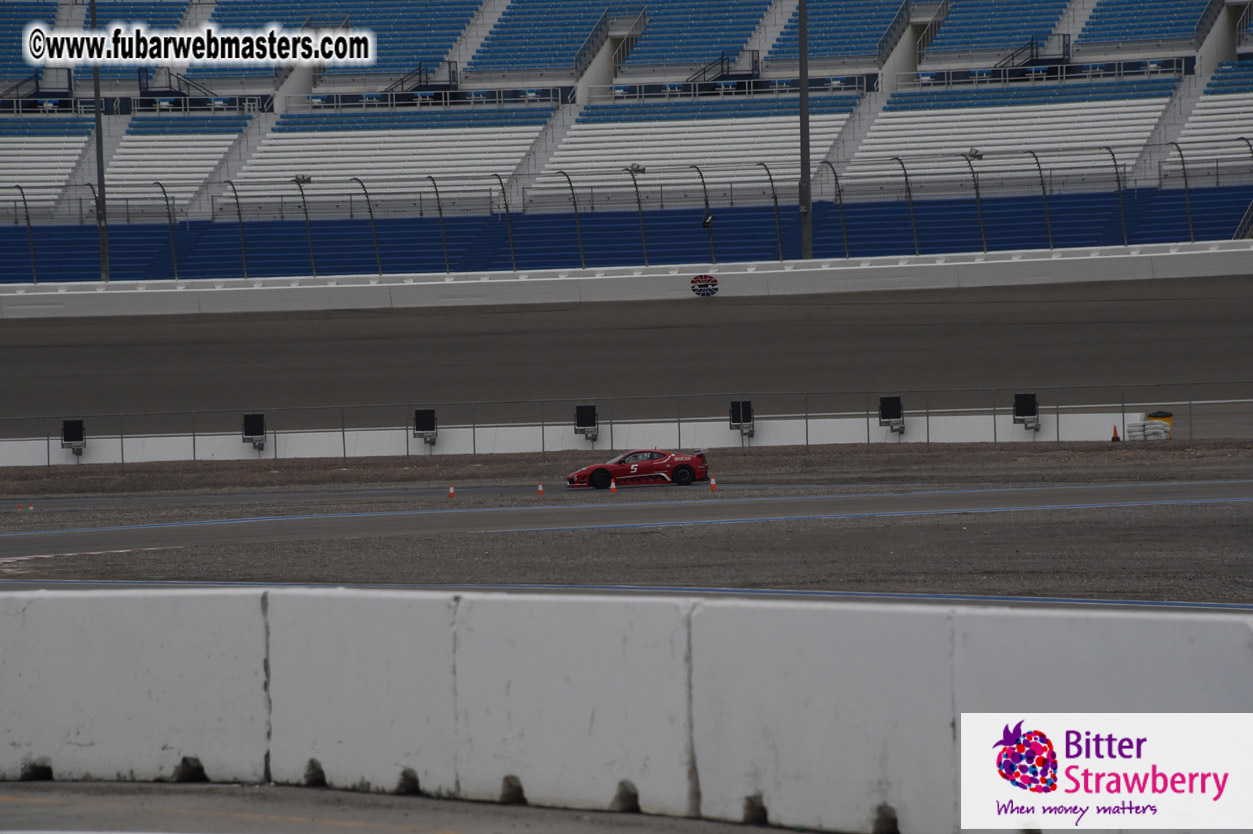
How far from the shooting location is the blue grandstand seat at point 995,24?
49.1 meters

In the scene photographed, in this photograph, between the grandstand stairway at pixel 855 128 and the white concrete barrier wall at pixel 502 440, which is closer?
the white concrete barrier wall at pixel 502 440

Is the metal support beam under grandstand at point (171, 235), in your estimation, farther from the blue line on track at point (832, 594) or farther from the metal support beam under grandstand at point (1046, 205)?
the blue line on track at point (832, 594)

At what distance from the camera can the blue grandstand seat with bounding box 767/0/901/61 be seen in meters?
50.5

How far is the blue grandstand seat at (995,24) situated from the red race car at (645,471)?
2967 centimetres

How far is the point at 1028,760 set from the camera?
658cm

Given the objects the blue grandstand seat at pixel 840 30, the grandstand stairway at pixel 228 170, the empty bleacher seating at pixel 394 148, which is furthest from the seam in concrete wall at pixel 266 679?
the blue grandstand seat at pixel 840 30

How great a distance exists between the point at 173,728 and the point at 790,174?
1511 inches

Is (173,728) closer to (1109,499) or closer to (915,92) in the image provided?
(1109,499)

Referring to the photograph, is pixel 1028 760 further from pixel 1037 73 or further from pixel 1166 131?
pixel 1037 73

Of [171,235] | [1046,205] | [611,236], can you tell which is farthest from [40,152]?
[1046,205]

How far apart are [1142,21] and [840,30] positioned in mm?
11469

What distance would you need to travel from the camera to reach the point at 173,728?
26.8 feet

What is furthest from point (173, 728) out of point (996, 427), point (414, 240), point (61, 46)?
point (61, 46)

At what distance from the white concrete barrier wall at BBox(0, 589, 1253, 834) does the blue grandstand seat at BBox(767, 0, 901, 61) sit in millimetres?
46101
